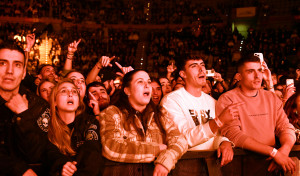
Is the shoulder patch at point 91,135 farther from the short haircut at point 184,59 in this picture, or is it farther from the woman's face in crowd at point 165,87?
the woman's face in crowd at point 165,87

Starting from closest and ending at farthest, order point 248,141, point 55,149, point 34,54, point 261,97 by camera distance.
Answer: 1. point 55,149
2. point 248,141
3. point 261,97
4. point 34,54

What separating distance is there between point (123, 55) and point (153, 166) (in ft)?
48.9

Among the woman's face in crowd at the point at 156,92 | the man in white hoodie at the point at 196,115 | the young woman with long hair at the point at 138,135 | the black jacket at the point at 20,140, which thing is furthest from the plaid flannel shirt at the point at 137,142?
the woman's face in crowd at the point at 156,92

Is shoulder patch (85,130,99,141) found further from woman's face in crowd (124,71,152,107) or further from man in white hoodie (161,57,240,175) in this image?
man in white hoodie (161,57,240,175)

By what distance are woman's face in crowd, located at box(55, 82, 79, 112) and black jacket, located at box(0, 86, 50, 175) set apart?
0.95 feet

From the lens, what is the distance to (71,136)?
2715 millimetres

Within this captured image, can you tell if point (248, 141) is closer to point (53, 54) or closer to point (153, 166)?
point (153, 166)

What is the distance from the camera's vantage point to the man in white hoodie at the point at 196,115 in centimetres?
281

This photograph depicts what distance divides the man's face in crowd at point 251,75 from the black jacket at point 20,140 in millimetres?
1958

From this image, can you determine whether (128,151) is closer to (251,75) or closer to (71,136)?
(71,136)

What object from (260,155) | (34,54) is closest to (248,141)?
(260,155)

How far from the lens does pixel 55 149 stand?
8.21 feet

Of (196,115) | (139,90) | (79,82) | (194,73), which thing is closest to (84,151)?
(139,90)

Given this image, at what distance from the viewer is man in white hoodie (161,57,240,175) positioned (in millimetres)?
2809
